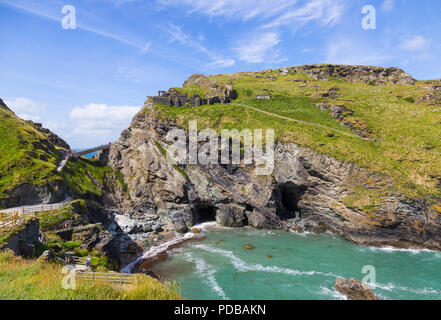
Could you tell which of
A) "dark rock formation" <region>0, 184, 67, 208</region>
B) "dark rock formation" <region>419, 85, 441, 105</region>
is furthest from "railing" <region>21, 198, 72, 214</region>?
"dark rock formation" <region>419, 85, 441, 105</region>

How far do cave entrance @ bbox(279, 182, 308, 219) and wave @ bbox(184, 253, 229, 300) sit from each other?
24787mm

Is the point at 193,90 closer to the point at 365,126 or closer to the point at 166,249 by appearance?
the point at 365,126

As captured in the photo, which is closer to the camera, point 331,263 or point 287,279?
point 287,279

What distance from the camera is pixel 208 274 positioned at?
29938mm

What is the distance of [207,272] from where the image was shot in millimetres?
30484

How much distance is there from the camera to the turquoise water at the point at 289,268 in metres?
26.0

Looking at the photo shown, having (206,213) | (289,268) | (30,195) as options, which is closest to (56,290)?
(289,268)

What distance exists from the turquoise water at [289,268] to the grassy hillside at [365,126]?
34.7ft

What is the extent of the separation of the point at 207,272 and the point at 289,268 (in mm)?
11396

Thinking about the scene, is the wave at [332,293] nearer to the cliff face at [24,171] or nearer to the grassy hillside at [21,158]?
the cliff face at [24,171]

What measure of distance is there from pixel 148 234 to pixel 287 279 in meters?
27.3

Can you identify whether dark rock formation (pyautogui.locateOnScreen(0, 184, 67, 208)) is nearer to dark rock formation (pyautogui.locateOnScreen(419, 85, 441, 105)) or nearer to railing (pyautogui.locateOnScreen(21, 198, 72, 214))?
railing (pyautogui.locateOnScreen(21, 198, 72, 214))
